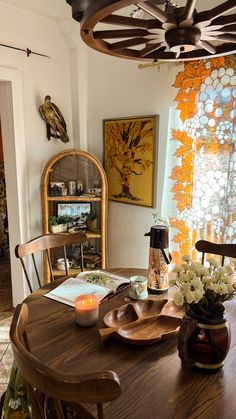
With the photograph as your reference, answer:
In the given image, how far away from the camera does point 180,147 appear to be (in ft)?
7.72

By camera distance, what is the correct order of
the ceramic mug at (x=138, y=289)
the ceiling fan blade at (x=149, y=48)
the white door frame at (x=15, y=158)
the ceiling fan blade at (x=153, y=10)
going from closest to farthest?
the ceiling fan blade at (x=153, y=10) < the ceiling fan blade at (x=149, y=48) < the ceramic mug at (x=138, y=289) < the white door frame at (x=15, y=158)

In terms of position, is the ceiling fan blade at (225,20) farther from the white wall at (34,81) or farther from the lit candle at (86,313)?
the white wall at (34,81)

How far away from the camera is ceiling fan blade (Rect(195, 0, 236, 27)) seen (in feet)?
2.73

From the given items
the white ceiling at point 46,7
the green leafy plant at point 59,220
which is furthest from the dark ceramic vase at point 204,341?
the white ceiling at point 46,7

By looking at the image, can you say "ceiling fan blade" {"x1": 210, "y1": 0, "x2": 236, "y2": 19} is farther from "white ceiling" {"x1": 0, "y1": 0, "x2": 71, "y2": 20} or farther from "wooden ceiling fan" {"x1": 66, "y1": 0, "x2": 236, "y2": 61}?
"white ceiling" {"x1": 0, "y1": 0, "x2": 71, "y2": 20}

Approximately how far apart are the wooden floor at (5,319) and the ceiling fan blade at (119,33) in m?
2.01

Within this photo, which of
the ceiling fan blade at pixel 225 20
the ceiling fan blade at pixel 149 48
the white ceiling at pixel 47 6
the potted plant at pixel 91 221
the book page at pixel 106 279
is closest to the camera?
the ceiling fan blade at pixel 225 20

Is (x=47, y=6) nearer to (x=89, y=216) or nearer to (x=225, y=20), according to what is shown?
(x=89, y=216)

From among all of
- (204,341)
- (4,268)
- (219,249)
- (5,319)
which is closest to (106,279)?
(219,249)

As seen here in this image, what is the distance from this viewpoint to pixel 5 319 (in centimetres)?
284

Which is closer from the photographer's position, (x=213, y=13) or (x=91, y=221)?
(x=213, y=13)

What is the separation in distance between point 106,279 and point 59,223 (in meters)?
1.25

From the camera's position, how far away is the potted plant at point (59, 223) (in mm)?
2815

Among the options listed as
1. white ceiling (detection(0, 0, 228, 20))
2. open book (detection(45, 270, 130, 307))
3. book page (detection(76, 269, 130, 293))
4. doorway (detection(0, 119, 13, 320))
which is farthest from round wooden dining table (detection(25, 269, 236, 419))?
white ceiling (detection(0, 0, 228, 20))
